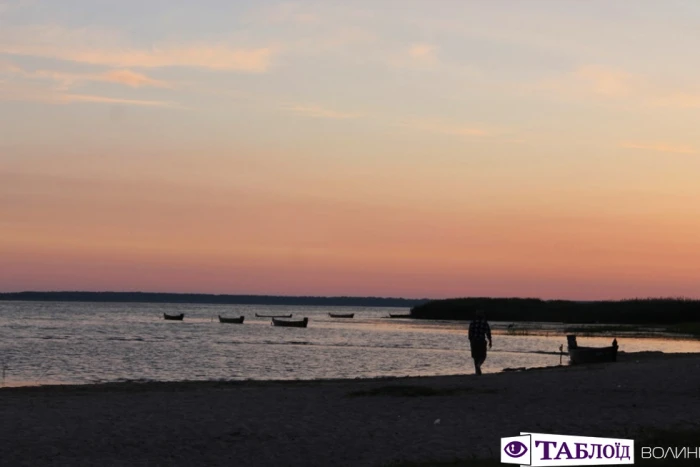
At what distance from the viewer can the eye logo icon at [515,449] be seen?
13.5 metres

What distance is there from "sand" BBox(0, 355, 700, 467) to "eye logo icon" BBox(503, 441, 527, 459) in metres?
0.42

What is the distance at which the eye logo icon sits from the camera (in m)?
13.5

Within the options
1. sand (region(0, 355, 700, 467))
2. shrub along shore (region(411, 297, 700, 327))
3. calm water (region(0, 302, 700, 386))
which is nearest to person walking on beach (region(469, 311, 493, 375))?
sand (region(0, 355, 700, 467))

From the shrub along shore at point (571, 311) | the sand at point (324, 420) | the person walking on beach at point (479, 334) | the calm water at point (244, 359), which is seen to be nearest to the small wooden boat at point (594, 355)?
the calm water at point (244, 359)

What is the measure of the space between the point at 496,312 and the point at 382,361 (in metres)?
107

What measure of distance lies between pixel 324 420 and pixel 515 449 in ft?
17.2

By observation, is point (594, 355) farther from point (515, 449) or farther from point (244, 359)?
point (515, 449)

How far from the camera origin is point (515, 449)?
13633 millimetres

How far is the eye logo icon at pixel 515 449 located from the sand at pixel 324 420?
0.42 meters

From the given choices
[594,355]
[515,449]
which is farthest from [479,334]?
[515,449]

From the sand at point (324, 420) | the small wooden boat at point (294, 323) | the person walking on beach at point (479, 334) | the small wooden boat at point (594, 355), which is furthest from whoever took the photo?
the small wooden boat at point (294, 323)

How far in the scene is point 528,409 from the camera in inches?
755

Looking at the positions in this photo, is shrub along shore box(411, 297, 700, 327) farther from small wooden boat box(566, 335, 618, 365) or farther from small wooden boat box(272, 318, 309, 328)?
small wooden boat box(566, 335, 618, 365)

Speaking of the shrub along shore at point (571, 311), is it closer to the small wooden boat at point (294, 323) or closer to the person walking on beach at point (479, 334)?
the small wooden boat at point (294, 323)
